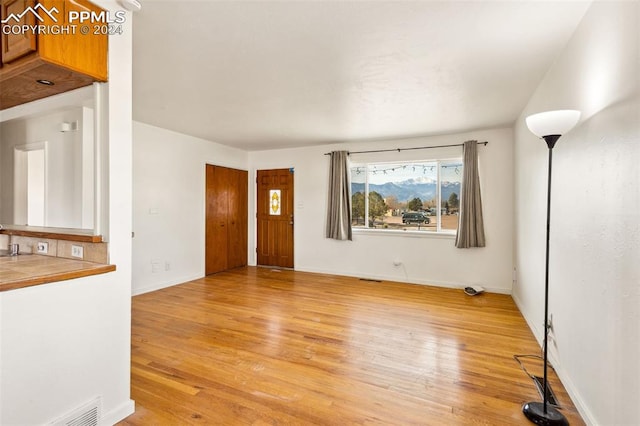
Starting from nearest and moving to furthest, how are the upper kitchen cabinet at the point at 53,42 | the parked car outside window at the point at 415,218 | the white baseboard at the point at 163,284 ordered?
the upper kitchen cabinet at the point at 53,42
the white baseboard at the point at 163,284
the parked car outside window at the point at 415,218

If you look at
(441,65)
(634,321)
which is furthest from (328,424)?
(441,65)

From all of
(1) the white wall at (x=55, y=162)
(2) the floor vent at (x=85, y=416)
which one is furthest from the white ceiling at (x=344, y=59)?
(2) the floor vent at (x=85, y=416)

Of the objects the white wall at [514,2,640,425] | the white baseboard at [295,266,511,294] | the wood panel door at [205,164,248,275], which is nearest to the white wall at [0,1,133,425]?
the white wall at [514,2,640,425]

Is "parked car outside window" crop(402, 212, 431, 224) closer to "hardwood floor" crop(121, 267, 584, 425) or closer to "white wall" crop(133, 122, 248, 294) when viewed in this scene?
"hardwood floor" crop(121, 267, 584, 425)

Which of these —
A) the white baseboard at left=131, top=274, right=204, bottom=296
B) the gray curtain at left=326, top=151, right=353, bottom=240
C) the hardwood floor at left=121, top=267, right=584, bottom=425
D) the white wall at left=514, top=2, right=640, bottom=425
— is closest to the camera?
the white wall at left=514, top=2, right=640, bottom=425

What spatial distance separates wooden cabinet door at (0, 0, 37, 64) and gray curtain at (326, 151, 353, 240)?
4435 mm

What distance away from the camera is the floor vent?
5.23ft

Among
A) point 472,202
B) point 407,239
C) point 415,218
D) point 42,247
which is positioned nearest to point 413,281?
point 407,239

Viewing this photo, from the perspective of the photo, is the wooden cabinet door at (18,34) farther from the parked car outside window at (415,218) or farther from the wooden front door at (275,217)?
the parked car outside window at (415,218)

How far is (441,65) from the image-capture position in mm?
2541

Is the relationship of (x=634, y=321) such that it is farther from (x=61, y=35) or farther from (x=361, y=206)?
(x=361, y=206)

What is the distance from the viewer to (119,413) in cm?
183

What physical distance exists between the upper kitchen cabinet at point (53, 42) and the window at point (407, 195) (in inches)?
175

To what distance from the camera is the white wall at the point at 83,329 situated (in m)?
1.43
